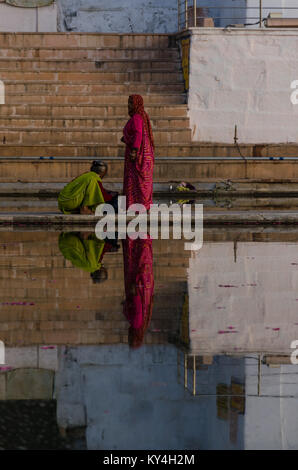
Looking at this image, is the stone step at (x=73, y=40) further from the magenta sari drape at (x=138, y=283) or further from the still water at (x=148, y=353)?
the still water at (x=148, y=353)

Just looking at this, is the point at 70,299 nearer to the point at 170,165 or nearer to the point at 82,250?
the point at 82,250

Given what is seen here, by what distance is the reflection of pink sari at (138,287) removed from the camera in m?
4.61

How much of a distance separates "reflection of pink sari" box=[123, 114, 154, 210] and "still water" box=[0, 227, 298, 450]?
380 cm

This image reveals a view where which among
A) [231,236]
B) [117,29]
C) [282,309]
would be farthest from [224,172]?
[282,309]

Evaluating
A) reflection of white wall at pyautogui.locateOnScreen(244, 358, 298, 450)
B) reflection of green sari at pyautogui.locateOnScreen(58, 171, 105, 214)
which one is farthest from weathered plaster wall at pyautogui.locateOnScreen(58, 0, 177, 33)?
reflection of white wall at pyautogui.locateOnScreen(244, 358, 298, 450)

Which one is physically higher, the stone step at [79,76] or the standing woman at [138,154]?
the stone step at [79,76]

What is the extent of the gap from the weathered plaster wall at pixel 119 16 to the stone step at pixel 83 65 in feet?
5.12

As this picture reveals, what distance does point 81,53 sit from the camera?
62.4 feet

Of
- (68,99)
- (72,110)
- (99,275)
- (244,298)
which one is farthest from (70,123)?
(244,298)

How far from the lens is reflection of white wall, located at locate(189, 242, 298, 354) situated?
438 cm

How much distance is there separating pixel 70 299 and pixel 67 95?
42.1 ft

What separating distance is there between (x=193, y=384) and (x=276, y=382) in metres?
0.32

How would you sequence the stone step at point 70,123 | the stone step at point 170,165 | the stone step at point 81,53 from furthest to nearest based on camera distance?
the stone step at point 81,53
the stone step at point 70,123
the stone step at point 170,165

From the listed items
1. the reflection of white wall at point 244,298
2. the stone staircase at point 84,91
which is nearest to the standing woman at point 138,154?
the reflection of white wall at point 244,298
